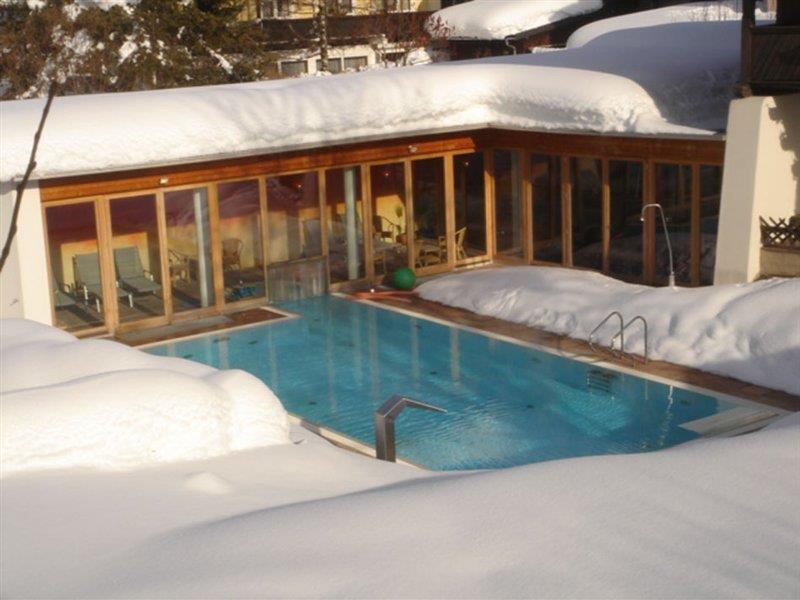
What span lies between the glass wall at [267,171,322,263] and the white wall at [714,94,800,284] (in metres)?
6.06

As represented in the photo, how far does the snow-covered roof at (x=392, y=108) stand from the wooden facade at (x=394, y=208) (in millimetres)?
627

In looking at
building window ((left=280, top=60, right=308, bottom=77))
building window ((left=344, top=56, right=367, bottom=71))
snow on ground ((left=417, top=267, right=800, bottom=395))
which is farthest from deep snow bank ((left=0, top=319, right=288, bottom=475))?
building window ((left=344, top=56, right=367, bottom=71))

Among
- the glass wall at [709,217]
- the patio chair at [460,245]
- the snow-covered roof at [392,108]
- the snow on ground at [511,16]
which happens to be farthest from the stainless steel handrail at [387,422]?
the snow on ground at [511,16]

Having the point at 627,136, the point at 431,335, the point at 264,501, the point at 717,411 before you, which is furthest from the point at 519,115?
the point at 264,501

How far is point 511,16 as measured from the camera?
32531 mm

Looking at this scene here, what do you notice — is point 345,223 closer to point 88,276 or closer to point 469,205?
point 469,205

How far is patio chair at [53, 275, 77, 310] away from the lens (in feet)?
53.0

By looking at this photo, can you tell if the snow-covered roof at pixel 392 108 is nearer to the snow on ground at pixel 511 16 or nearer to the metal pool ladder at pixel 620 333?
the metal pool ladder at pixel 620 333

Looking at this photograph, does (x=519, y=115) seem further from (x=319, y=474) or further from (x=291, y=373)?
(x=319, y=474)

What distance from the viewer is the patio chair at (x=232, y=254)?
58.1 ft

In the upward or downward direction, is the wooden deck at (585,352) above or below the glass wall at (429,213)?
below

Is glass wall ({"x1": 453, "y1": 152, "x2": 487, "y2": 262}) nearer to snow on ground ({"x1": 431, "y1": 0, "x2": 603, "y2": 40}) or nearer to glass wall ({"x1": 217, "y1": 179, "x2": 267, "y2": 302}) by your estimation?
glass wall ({"x1": 217, "y1": 179, "x2": 267, "y2": 302})

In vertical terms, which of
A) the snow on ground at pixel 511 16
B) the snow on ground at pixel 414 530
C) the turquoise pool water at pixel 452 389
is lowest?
the turquoise pool water at pixel 452 389

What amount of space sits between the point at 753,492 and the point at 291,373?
848 cm
